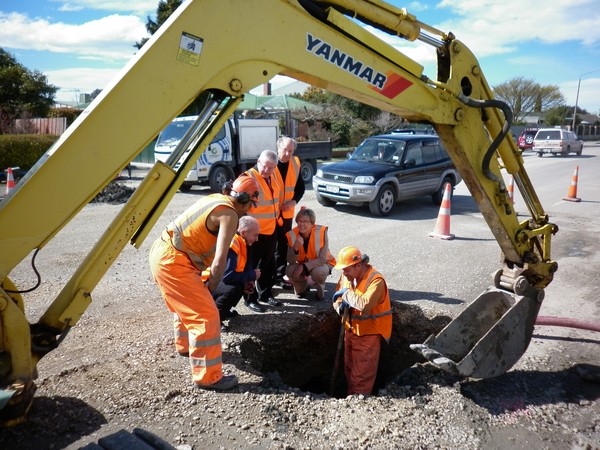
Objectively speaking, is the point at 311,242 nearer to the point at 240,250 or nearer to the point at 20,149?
the point at 240,250

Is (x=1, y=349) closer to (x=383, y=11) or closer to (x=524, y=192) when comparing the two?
(x=383, y=11)

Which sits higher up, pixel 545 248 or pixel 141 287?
pixel 545 248

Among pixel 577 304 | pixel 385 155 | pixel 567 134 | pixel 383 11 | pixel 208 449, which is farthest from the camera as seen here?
pixel 567 134

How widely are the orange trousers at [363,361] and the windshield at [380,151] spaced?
25.2 feet

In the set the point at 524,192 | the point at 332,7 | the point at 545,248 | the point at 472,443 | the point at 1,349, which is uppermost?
the point at 332,7

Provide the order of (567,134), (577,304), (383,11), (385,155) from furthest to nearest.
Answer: (567,134) → (385,155) → (577,304) → (383,11)

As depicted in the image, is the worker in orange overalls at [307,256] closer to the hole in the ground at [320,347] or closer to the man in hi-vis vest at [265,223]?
the man in hi-vis vest at [265,223]

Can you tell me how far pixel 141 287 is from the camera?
6125 millimetres

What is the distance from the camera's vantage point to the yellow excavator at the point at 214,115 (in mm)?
2443

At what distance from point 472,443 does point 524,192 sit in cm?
228

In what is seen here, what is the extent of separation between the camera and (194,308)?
12.3 ft

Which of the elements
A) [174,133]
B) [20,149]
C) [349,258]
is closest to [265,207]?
[349,258]

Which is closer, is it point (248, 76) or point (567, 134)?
point (248, 76)

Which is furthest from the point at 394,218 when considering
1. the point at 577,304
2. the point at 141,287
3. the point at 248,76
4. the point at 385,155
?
the point at 248,76
